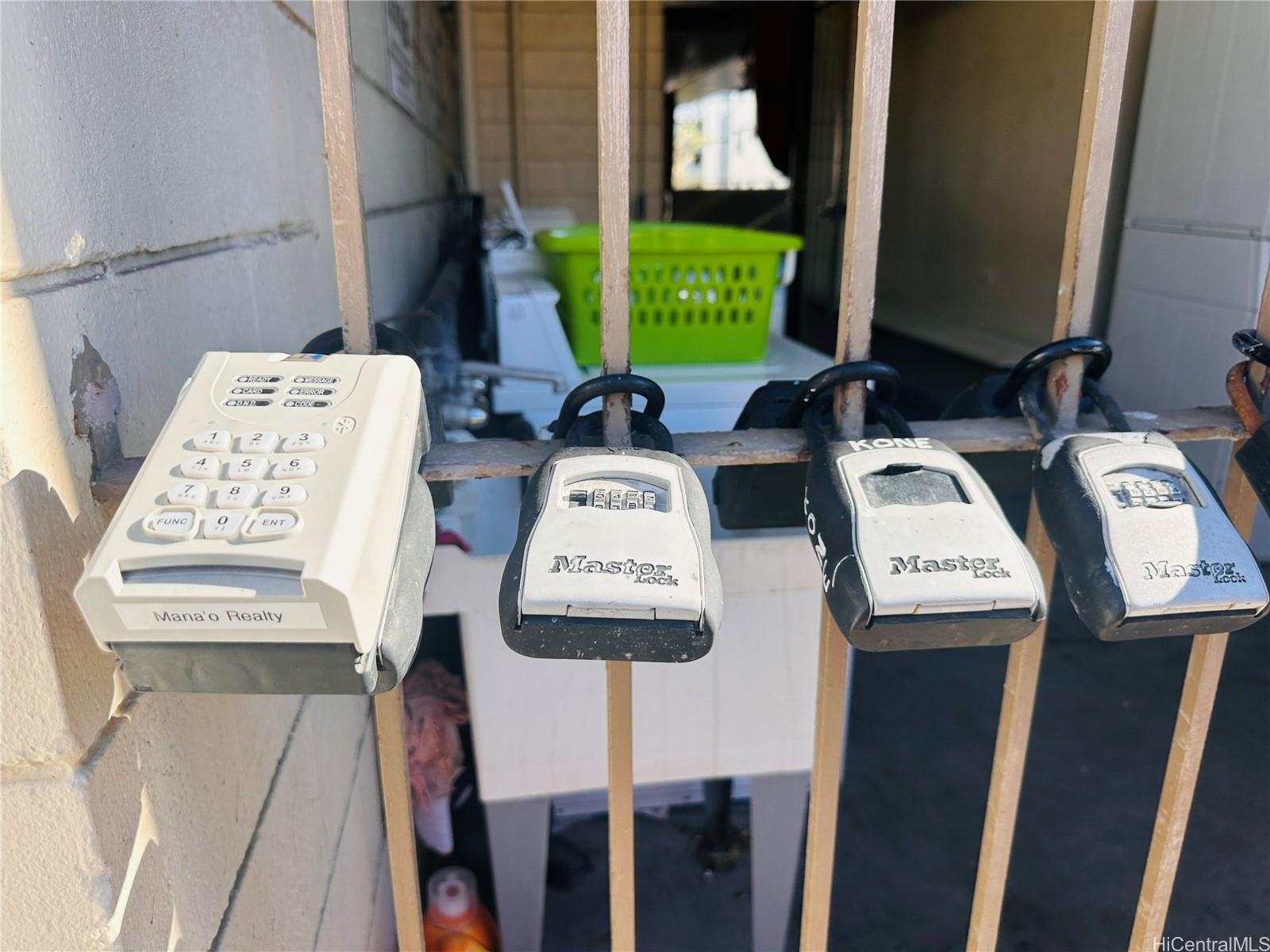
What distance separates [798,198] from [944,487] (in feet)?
18.5

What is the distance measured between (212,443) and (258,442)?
2 cm

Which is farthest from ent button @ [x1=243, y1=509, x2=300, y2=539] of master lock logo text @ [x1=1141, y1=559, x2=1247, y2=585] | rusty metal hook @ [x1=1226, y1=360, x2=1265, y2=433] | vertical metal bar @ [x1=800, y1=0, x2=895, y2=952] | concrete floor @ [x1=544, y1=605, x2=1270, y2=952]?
concrete floor @ [x1=544, y1=605, x2=1270, y2=952]

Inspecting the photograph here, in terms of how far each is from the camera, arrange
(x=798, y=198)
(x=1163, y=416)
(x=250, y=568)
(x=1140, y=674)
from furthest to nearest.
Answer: (x=798, y=198)
(x=1140, y=674)
(x=1163, y=416)
(x=250, y=568)

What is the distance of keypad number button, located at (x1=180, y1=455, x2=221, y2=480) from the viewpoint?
0.42m

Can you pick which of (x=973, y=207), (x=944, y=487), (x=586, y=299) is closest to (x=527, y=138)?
(x=973, y=207)

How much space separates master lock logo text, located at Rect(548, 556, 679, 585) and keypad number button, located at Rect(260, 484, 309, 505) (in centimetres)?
14

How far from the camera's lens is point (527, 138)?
408cm

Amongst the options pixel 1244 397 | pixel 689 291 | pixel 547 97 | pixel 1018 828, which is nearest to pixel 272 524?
pixel 1244 397

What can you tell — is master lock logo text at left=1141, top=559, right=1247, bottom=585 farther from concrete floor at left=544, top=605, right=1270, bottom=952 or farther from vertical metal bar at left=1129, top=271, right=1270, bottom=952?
concrete floor at left=544, top=605, right=1270, bottom=952

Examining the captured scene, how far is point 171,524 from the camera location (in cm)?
39

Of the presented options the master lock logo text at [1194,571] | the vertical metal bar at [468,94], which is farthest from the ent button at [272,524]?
the vertical metal bar at [468,94]

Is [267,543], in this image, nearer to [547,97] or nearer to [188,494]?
[188,494]

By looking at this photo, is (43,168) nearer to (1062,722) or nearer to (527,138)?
(1062,722)

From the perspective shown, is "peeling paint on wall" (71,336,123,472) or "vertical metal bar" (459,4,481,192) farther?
"vertical metal bar" (459,4,481,192)
